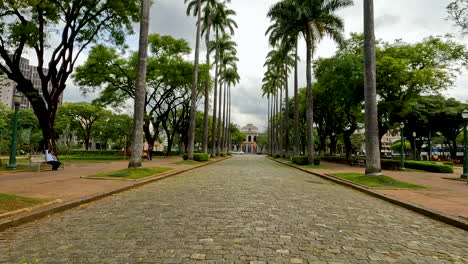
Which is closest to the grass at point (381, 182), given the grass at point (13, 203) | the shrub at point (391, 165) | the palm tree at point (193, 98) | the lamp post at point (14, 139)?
the grass at point (13, 203)

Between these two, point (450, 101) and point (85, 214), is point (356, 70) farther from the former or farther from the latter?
point (450, 101)

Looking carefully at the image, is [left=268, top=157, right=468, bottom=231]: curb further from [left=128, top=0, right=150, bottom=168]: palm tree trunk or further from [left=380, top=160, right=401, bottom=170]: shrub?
[left=380, top=160, right=401, bottom=170]: shrub

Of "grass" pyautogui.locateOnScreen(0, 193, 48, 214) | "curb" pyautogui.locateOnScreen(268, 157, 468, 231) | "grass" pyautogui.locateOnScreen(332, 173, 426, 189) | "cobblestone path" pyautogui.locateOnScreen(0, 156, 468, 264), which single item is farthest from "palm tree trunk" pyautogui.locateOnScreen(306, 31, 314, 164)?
"grass" pyautogui.locateOnScreen(0, 193, 48, 214)

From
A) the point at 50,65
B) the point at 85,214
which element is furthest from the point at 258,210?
the point at 50,65

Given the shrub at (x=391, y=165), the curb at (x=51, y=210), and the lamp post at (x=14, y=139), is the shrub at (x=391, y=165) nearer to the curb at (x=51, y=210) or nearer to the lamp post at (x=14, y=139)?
the curb at (x=51, y=210)

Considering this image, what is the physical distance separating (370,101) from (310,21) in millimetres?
12956

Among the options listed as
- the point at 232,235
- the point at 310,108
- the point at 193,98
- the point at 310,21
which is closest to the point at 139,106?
the point at 232,235

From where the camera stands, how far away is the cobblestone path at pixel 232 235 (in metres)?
3.56

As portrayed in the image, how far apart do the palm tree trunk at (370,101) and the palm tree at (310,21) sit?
907 cm

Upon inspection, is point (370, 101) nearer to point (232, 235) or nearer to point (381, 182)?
point (381, 182)

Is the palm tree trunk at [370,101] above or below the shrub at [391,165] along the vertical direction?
above

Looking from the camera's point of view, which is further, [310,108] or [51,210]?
[310,108]

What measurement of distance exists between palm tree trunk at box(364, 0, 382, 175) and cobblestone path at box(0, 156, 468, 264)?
20.0 ft

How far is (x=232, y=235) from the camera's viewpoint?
4.39m
